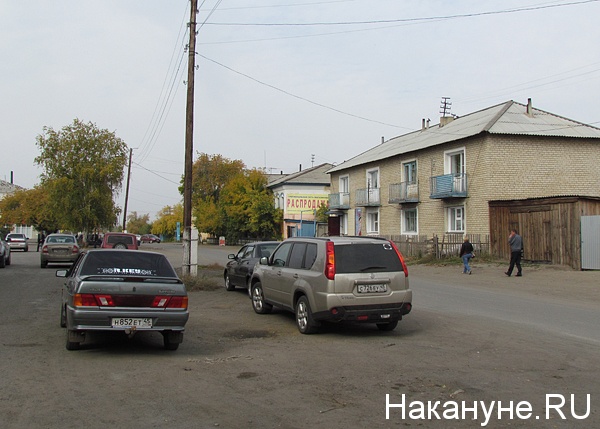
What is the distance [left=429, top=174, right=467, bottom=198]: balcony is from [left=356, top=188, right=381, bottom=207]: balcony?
771 cm

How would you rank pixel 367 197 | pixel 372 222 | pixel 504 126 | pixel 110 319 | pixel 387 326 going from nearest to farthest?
pixel 110 319
pixel 387 326
pixel 504 126
pixel 367 197
pixel 372 222

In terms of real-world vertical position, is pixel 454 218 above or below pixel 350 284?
above

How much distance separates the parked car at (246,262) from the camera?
1520 centimetres

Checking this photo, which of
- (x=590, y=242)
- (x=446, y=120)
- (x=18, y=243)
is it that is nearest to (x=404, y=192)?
(x=446, y=120)

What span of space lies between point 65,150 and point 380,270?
143ft

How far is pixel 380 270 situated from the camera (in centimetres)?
949

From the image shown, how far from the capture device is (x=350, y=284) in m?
9.23

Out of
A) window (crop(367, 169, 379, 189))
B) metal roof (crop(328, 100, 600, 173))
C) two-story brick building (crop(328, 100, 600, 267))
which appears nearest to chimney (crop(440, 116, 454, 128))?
metal roof (crop(328, 100, 600, 173))

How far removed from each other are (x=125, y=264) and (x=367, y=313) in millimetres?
3855

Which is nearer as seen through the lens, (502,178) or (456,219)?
(502,178)

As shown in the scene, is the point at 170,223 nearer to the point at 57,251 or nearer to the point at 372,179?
the point at 372,179

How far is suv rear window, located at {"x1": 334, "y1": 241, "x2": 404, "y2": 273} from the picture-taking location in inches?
370

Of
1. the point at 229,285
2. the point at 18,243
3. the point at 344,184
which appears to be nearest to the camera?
the point at 229,285

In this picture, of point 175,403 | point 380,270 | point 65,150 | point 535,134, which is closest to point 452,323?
point 380,270
